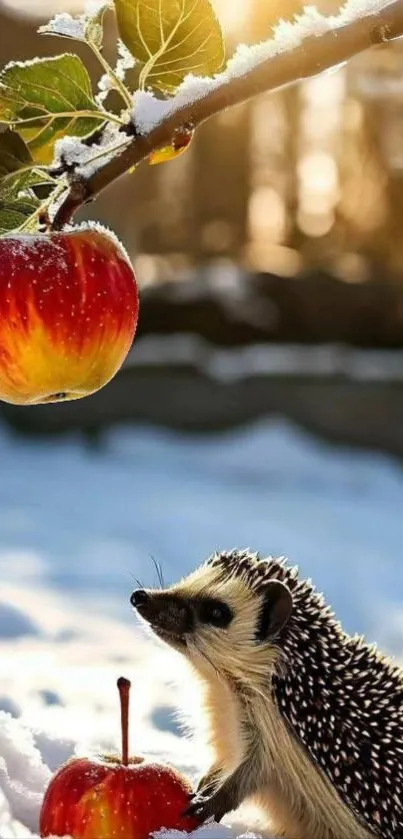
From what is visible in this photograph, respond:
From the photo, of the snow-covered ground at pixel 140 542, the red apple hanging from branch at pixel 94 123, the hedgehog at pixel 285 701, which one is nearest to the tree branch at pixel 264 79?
the red apple hanging from branch at pixel 94 123

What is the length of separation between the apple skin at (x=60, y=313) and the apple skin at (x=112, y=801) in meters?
0.39

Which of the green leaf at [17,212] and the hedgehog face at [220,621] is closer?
the green leaf at [17,212]

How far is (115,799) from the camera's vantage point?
38.0 inches

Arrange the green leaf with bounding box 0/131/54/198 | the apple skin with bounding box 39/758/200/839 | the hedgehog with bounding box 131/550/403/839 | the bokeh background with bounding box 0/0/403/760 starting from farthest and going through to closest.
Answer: the bokeh background with bounding box 0/0/403/760
the hedgehog with bounding box 131/550/403/839
the apple skin with bounding box 39/758/200/839
the green leaf with bounding box 0/131/54/198

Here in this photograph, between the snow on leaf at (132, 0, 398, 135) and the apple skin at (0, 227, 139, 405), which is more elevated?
the snow on leaf at (132, 0, 398, 135)

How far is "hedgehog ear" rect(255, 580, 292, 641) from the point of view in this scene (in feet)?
3.70

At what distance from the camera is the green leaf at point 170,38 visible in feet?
2.26

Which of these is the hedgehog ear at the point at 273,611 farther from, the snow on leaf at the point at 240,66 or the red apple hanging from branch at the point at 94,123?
the snow on leaf at the point at 240,66

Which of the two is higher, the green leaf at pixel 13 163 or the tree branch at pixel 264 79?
the tree branch at pixel 264 79

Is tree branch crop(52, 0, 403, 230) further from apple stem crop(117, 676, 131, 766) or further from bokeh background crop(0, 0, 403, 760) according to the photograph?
bokeh background crop(0, 0, 403, 760)

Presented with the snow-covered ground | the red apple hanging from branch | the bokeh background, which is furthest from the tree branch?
the bokeh background

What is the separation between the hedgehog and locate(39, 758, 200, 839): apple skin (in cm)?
4

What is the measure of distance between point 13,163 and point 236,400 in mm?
4215

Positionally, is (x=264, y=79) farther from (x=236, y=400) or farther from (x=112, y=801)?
(x=236, y=400)
